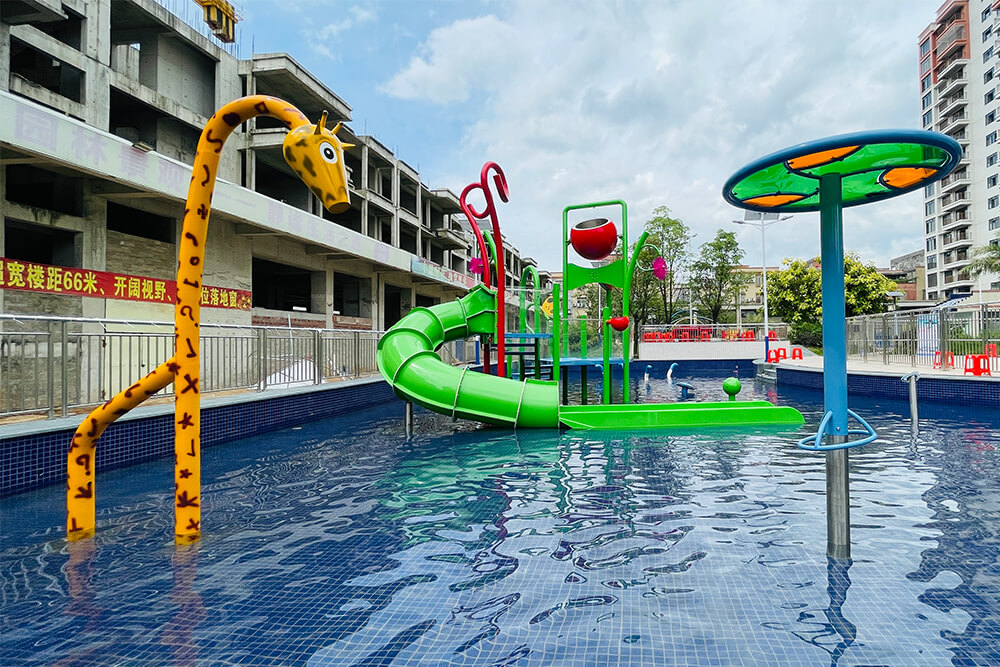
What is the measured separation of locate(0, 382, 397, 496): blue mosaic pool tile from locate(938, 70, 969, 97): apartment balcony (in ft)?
208

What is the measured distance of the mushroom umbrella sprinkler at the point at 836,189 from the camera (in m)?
3.21

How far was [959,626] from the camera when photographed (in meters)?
2.91

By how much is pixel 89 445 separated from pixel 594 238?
339 inches

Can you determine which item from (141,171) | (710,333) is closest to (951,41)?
(710,333)

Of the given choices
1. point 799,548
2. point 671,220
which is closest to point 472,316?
point 799,548

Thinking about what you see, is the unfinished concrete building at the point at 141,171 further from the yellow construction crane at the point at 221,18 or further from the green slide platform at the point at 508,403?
the green slide platform at the point at 508,403

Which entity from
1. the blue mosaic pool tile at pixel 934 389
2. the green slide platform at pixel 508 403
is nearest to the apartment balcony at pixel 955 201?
the blue mosaic pool tile at pixel 934 389

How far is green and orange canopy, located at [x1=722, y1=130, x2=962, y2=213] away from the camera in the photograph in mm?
3090

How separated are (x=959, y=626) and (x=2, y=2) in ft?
62.0

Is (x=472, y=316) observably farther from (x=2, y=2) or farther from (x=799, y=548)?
(x=2, y=2)

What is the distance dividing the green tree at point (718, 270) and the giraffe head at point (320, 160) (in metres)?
34.0

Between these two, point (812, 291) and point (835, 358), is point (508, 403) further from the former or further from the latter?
point (812, 291)

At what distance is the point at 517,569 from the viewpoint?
147 inches

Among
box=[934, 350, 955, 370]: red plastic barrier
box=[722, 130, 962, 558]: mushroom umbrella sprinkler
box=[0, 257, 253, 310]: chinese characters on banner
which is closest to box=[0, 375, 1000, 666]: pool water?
box=[722, 130, 962, 558]: mushroom umbrella sprinkler
